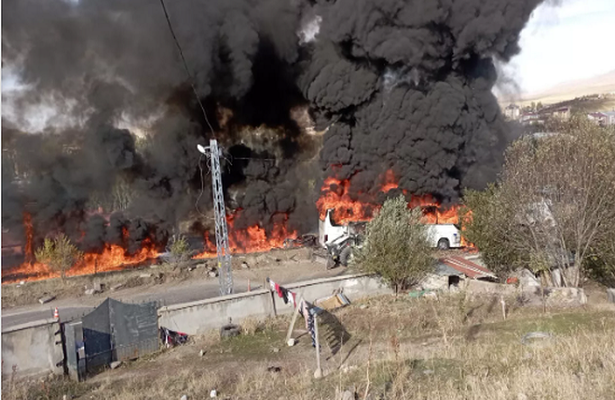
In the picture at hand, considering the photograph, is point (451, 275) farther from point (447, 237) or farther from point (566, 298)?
point (447, 237)

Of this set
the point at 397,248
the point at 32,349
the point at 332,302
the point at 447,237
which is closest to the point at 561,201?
the point at 397,248

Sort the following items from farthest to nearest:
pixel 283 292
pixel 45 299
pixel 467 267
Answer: pixel 45 299, pixel 467 267, pixel 283 292

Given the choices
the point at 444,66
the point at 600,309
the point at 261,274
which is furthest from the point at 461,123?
the point at 600,309

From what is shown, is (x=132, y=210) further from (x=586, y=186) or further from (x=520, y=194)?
(x=586, y=186)

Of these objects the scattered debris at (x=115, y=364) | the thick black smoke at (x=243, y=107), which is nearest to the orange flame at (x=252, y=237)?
the thick black smoke at (x=243, y=107)

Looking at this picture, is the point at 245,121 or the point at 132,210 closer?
the point at 132,210

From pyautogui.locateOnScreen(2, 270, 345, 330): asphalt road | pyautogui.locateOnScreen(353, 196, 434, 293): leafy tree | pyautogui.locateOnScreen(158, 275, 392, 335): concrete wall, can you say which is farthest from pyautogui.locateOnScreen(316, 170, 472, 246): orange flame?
pyautogui.locateOnScreen(353, 196, 434, 293): leafy tree

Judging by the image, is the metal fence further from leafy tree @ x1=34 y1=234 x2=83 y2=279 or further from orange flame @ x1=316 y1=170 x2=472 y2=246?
orange flame @ x1=316 y1=170 x2=472 y2=246
